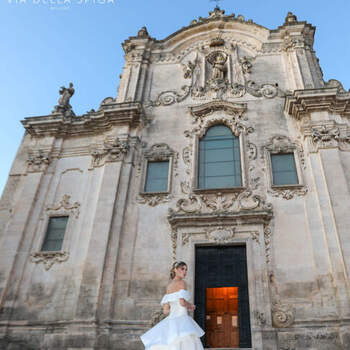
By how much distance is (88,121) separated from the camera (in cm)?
1550

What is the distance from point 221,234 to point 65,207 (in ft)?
19.3

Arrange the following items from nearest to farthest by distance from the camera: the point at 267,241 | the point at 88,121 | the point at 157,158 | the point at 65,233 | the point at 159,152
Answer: the point at 267,241 < the point at 65,233 < the point at 157,158 < the point at 159,152 < the point at 88,121

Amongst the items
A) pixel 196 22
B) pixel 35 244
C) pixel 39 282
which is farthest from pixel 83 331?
pixel 196 22

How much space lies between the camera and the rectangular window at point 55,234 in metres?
12.9

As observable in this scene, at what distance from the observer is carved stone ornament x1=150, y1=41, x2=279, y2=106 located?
15.6m

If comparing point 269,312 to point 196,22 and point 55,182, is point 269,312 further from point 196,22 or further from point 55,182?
point 196,22

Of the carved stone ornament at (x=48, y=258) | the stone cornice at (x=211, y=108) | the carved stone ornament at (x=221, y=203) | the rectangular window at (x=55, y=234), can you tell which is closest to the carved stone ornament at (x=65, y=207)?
the rectangular window at (x=55, y=234)

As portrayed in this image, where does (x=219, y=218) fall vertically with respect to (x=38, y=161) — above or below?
below

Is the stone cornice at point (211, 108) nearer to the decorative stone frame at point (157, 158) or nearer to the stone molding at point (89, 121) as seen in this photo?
the decorative stone frame at point (157, 158)

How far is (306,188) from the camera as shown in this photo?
12250 millimetres

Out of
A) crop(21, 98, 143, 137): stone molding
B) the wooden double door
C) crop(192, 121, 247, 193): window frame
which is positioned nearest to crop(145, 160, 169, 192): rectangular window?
crop(192, 121, 247, 193): window frame

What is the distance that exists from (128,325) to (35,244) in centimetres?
466

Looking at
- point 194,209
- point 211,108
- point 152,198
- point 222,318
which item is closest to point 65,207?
point 152,198

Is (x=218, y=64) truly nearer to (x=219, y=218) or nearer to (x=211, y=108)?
(x=211, y=108)
